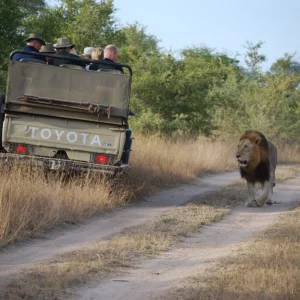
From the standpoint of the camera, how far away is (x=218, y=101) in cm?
2944

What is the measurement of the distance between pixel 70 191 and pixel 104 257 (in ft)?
11.6

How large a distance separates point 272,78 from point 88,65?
27989 mm

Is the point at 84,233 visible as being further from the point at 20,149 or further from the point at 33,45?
the point at 33,45

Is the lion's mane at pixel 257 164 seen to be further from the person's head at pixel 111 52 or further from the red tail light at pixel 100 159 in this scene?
the red tail light at pixel 100 159

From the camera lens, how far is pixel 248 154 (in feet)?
44.1

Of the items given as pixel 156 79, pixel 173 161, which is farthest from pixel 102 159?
pixel 156 79

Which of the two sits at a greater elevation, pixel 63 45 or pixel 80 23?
pixel 80 23

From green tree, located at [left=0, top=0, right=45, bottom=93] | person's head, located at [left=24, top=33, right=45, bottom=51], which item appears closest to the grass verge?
person's head, located at [left=24, top=33, right=45, bottom=51]

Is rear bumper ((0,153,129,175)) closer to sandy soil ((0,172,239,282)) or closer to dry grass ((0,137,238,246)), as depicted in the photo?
dry grass ((0,137,238,246))

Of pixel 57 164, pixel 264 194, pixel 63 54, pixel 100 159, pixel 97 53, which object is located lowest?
pixel 264 194

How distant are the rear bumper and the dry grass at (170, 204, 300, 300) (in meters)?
3.21

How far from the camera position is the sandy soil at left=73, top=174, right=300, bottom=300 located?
6270 millimetres

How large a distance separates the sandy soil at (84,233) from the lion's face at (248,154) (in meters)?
1.24

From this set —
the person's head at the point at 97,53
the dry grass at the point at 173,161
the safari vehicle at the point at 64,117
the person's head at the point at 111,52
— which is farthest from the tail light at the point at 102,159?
the dry grass at the point at 173,161
